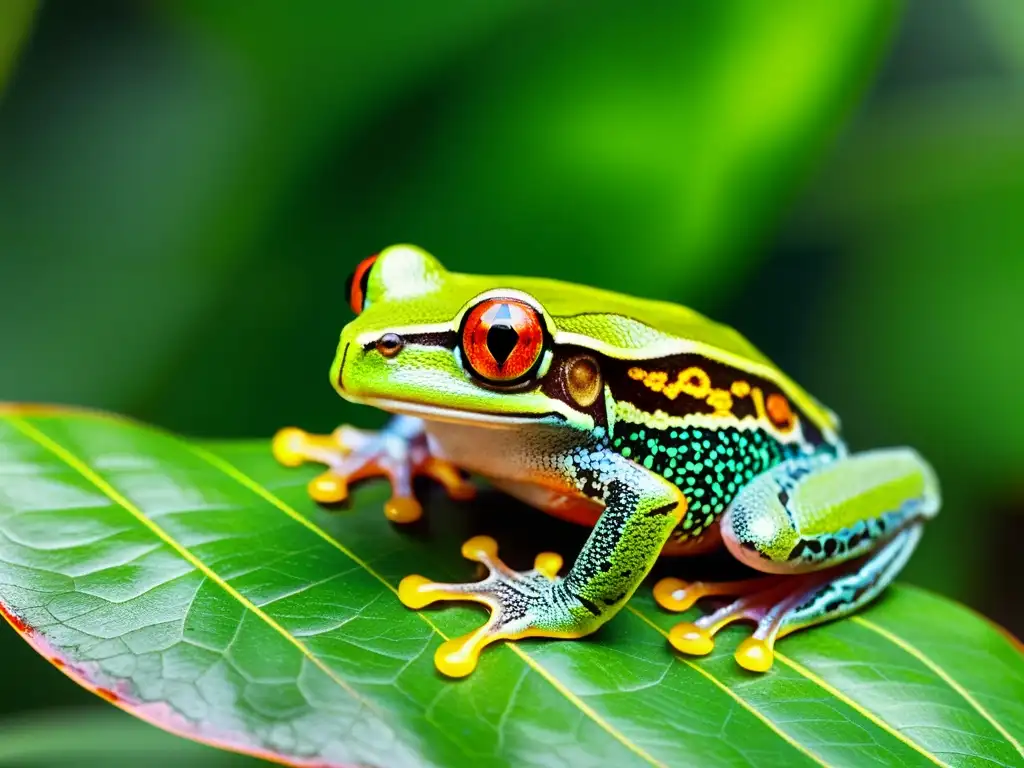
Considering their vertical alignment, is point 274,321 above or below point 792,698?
above

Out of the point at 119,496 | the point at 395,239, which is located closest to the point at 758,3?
the point at 395,239

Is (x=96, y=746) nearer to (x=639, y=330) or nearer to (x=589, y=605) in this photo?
(x=589, y=605)

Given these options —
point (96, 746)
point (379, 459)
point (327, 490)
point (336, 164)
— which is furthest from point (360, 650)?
point (336, 164)

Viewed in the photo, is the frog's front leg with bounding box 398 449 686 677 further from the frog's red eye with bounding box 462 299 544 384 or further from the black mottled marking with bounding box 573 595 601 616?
the frog's red eye with bounding box 462 299 544 384

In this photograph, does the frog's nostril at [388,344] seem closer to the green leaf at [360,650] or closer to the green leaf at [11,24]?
the green leaf at [360,650]

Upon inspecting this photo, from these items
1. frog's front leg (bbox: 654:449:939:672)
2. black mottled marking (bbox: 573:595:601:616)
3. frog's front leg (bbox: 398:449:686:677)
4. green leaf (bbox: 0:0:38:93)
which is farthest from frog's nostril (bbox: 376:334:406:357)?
green leaf (bbox: 0:0:38:93)

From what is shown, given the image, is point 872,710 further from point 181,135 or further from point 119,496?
point 181,135

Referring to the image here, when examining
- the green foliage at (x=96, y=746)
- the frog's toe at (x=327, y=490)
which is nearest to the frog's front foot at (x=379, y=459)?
the frog's toe at (x=327, y=490)
